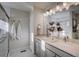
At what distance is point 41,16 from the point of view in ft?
13.4

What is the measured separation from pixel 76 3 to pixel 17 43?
3.70m

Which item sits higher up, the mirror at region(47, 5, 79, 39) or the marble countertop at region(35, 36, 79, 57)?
the mirror at region(47, 5, 79, 39)

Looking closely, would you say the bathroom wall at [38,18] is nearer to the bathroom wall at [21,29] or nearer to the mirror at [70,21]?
the bathroom wall at [21,29]

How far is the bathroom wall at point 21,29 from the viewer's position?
15.1ft

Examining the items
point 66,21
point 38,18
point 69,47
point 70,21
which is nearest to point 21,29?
point 38,18

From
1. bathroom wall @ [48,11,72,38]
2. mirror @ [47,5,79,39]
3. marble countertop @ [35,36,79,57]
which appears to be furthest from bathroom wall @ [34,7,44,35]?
marble countertop @ [35,36,79,57]

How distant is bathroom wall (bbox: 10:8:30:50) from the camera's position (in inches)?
181

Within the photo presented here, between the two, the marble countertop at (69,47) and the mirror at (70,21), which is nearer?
the marble countertop at (69,47)

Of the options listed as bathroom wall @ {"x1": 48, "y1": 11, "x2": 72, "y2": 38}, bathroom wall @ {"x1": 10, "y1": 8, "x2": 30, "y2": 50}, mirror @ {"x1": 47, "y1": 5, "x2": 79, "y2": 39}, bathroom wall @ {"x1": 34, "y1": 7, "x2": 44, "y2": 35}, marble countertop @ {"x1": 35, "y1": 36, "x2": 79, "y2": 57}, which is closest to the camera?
marble countertop @ {"x1": 35, "y1": 36, "x2": 79, "y2": 57}

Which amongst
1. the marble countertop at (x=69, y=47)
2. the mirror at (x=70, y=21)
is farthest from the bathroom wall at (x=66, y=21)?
the marble countertop at (x=69, y=47)

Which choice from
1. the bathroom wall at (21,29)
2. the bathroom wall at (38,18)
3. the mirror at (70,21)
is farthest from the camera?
the bathroom wall at (21,29)

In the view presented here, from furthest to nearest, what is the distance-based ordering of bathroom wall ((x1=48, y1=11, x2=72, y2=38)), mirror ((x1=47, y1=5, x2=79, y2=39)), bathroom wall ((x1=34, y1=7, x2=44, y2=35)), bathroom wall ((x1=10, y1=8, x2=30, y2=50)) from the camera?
1. bathroom wall ((x1=10, y1=8, x2=30, y2=50))
2. bathroom wall ((x1=34, y1=7, x2=44, y2=35))
3. bathroom wall ((x1=48, y1=11, x2=72, y2=38))
4. mirror ((x1=47, y1=5, x2=79, y2=39))

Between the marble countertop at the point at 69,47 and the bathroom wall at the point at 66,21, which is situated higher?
the bathroom wall at the point at 66,21

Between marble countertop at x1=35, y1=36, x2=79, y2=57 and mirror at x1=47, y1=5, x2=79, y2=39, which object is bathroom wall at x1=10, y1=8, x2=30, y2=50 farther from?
marble countertop at x1=35, y1=36, x2=79, y2=57
